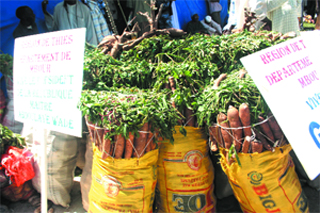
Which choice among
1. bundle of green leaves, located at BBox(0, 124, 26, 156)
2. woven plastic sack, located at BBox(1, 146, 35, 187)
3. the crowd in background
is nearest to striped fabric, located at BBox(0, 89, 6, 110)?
the crowd in background

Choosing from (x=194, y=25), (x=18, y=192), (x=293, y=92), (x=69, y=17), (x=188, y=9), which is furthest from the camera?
(x=188, y=9)

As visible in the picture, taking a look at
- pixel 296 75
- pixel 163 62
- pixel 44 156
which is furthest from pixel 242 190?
pixel 44 156

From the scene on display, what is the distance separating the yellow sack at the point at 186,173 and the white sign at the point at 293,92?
0.90 metres

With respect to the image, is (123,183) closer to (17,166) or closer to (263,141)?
(263,141)

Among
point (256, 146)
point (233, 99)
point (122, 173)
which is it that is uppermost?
point (233, 99)

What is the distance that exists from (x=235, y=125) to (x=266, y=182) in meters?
0.51

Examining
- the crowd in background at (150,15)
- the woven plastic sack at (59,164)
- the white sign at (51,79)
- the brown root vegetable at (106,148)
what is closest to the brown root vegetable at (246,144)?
the brown root vegetable at (106,148)

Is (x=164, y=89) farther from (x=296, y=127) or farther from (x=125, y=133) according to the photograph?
(x=296, y=127)

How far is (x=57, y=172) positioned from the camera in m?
2.34

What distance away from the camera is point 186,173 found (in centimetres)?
Answer: 195

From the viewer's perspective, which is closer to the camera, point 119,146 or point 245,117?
point 245,117

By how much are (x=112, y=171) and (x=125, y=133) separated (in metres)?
0.42

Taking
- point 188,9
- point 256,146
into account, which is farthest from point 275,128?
point 188,9

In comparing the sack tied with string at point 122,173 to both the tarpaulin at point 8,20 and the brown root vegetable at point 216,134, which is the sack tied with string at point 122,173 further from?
the tarpaulin at point 8,20
